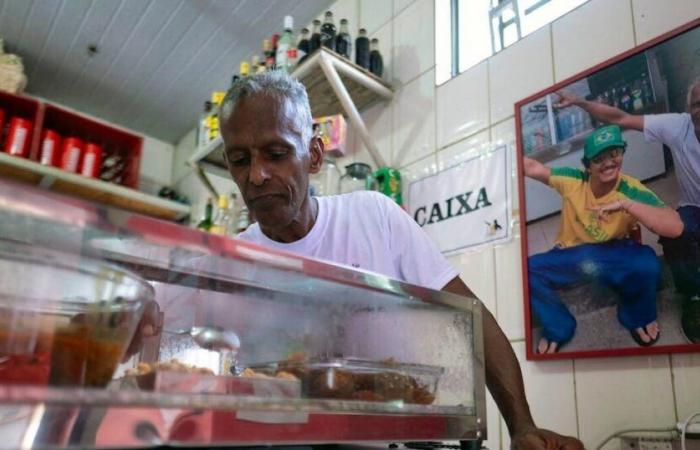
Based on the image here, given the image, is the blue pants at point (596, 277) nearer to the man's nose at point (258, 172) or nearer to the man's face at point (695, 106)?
the man's face at point (695, 106)

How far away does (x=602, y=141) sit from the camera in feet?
4.12

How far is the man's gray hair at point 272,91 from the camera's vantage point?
1.01 meters

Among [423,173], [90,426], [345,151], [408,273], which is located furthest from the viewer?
[345,151]

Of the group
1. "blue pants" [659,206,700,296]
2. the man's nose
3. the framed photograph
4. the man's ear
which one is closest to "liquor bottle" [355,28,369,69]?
the framed photograph

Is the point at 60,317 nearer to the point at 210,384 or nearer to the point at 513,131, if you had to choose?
the point at 210,384

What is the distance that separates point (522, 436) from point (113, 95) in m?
3.00

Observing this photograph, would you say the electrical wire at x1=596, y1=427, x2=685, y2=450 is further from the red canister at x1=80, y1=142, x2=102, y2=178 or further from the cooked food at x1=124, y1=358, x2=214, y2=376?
the red canister at x1=80, y1=142, x2=102, y2=178

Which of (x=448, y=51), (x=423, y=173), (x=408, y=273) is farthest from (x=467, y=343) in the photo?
(x=448, y=51)

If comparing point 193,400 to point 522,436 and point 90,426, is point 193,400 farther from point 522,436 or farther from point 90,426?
point 522,436

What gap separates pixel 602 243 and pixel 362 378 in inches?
30.7

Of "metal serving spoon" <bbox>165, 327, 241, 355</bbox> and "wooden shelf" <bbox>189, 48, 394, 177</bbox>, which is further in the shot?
"wooden shelf" <bbox>189, 48, 394, 177</bbox>

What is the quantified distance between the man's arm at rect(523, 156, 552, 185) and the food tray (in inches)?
38.6

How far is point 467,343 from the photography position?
785mm

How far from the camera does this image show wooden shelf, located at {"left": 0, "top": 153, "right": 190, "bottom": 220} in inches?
99.3
